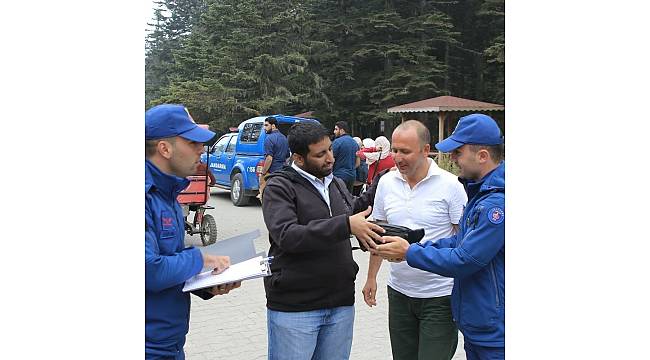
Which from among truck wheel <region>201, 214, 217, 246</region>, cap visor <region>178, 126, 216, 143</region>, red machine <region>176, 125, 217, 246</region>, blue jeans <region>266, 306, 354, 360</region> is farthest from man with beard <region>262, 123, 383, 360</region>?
truck wheel <region>201, 214, 217, 246</region>

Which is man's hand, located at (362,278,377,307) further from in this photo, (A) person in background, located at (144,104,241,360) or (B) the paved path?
(A) person in background, located at (144,104,241,360)

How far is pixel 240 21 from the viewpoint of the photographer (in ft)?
105

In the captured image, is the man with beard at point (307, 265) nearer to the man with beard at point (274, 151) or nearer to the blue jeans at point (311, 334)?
the blue jeans at point (311, 334)

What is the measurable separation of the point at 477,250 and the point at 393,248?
450 millimetres

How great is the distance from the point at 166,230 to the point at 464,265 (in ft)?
4.20

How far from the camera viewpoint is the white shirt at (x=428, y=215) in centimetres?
331

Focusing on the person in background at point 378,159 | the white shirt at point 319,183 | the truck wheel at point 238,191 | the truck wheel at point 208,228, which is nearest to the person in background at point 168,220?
the white shirt at point 319,183

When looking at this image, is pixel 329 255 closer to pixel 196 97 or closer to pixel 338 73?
pixel 196 97

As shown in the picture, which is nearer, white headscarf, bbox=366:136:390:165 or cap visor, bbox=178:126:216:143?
cap visor, bbox=178:126:216:143

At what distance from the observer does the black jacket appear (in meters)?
2.76

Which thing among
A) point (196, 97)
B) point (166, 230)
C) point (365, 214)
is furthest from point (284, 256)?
point (196, 97)

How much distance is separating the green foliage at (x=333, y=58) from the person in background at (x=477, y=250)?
28557 mm

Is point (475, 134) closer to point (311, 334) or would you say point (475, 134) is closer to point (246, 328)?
point (311, 334)

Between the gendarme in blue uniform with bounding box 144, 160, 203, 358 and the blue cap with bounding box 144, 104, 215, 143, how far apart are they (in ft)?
0.40
